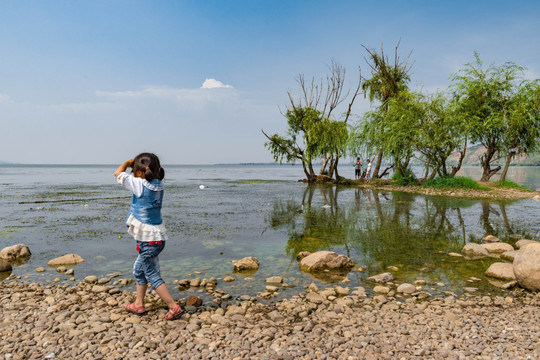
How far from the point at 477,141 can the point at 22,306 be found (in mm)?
27187

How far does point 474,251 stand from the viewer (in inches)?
299

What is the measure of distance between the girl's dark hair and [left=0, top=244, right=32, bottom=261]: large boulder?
4526 mm

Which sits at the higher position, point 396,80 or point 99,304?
point 396,80

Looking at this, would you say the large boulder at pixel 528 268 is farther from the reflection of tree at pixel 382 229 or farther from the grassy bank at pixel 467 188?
the grassy bank at pixel 467 188

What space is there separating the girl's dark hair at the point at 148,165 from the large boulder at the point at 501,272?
577cm

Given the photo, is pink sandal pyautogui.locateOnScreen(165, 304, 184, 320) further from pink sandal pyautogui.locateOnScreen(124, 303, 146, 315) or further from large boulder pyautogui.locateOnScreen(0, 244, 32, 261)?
large boulder pyautogui.locateOnScreen(0, 244, 32, 261)

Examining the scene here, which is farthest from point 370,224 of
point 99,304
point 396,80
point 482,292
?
point 396,80

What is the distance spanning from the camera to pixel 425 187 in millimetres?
23219

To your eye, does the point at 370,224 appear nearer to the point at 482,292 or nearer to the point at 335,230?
the point at 335,230

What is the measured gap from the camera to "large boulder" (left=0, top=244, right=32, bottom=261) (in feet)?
22.8

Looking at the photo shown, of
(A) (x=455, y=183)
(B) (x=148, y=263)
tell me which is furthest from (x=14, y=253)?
(A) (x=455, y=183)

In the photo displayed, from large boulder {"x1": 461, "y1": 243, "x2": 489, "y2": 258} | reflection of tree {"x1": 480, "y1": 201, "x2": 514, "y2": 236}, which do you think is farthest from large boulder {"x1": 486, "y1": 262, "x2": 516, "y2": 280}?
reflection of tree {"x1": 480, "y1": 201, "x2": 514, "y2": 236}

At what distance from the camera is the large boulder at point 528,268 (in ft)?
17.5

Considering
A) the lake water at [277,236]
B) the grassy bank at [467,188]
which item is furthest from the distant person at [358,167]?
the lake water at [277,236]
